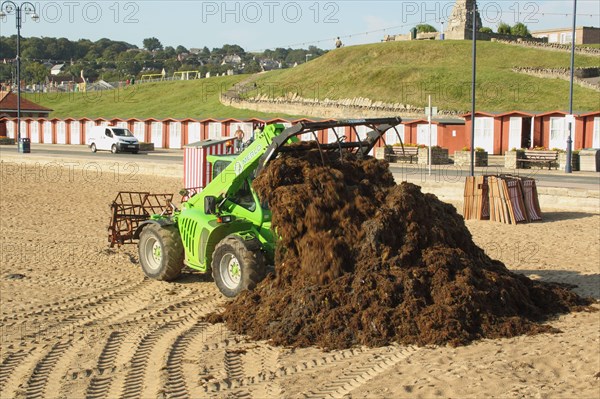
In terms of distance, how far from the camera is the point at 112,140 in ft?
166

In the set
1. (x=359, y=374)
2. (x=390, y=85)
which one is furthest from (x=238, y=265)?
(x=390, y=85)

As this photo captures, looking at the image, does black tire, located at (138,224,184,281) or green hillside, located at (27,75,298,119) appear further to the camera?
green hillside, located at (27,75,298,119)

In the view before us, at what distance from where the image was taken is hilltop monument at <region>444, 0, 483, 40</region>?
112812 mm

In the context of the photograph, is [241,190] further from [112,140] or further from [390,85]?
[390,85]

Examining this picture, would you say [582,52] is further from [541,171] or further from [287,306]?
[287,306]

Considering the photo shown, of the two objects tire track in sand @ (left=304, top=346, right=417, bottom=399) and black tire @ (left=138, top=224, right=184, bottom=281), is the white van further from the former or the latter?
tire track in sand @ (left=304, top=346, right=417, bottom=399)

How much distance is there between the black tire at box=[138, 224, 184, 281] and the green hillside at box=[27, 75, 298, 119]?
263ft

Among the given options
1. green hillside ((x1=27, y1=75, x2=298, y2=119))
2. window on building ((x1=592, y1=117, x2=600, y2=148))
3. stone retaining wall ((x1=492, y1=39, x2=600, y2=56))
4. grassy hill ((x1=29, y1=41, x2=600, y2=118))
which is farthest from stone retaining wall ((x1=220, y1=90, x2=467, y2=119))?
stone retaining wall ((x1=492, y1=39, x2=600, y2=56))

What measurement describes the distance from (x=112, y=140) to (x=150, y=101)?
213 ft

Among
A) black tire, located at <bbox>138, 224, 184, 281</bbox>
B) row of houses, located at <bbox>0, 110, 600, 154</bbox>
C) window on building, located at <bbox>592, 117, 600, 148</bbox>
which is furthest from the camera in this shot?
row of houses, located at <bbox>0, 110, 600, 154</bbox>

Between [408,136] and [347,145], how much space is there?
35555 millimetres

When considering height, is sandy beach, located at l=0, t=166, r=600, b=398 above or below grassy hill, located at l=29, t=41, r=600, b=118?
below

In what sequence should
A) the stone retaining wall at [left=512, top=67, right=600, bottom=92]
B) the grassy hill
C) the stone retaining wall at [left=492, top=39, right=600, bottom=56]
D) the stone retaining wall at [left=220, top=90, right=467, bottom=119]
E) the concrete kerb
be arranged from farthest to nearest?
the stone retaining wall at [left=492, top=39, right=600, bottom=56] → the stone retaining wall at [left=512, top=67, right=600, bottom=92] → the grassy hill → the stone retaining wall at [left=220, top=90, right=467, bottom=119] → the concrete kerb

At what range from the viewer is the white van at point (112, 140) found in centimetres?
5031
